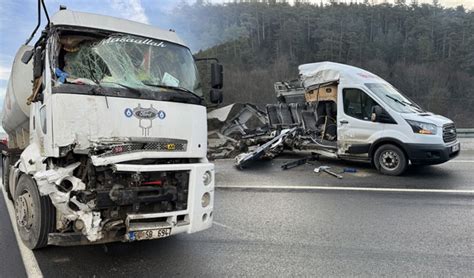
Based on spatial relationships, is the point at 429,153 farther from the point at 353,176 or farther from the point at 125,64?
the point at 125,64

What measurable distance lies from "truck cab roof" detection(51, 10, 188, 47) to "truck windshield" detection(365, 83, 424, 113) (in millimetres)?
6134

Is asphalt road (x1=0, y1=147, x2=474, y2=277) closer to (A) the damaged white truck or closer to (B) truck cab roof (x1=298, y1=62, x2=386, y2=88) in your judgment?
(A) the damaged white truck

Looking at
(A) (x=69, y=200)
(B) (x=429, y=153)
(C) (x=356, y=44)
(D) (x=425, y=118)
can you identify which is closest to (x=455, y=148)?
Answer: (B) (x=429, y=153)

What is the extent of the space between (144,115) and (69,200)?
1138mm

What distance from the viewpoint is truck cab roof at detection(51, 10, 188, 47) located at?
15.4 feet

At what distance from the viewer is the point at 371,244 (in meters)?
4.92

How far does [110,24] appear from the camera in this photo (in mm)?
4953

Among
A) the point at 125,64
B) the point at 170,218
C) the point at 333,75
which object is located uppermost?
the point at 333,75

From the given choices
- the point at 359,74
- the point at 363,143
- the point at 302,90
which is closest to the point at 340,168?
the point at 363,143

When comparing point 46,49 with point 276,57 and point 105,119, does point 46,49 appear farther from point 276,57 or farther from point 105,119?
point 276,57

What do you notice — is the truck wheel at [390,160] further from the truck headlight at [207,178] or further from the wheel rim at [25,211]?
the wheel rim at [25,211]

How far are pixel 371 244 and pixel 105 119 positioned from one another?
137 inches

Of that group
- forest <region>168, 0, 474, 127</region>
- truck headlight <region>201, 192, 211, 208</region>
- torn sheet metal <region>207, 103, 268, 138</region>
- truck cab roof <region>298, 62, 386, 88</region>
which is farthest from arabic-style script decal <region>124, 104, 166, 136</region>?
forest <region>168, 0, 474, 127</region>

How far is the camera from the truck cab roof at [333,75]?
34.1ft
